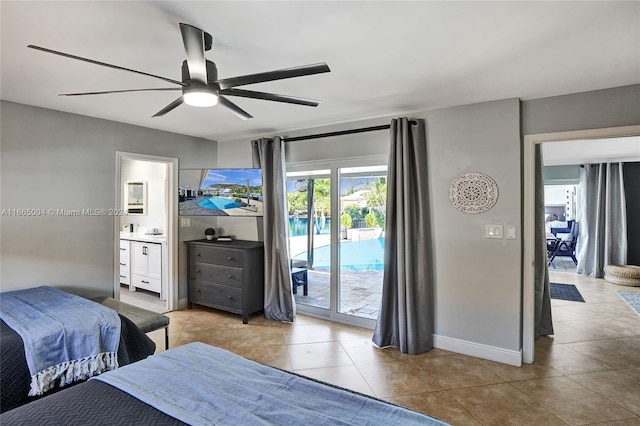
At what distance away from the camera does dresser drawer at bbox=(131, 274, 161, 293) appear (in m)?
5.02

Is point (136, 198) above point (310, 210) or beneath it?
above

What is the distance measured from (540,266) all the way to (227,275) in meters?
3.57

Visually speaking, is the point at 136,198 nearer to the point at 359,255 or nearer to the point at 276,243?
the point at 276,243

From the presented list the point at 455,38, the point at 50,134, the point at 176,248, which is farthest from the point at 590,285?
the point at 50,134

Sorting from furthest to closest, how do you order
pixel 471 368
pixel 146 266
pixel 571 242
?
pixel 571 242 < pixel 146 266 < pixel 471 368

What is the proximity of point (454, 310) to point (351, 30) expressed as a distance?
8.65ft

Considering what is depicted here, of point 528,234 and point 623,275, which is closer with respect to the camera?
point 528,234

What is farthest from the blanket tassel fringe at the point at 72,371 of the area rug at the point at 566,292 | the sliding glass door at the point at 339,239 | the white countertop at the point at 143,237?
the area rug at the point at 566,292

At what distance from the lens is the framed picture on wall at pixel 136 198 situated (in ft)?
18.6

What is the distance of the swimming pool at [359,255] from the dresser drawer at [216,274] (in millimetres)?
1066

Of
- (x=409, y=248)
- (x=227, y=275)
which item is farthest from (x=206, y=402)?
(x=227, y=275)

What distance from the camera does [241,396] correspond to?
123 cm

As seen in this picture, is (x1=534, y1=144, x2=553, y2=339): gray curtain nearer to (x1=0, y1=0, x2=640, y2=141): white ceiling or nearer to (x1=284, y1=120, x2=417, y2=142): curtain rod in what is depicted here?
(x1=0, y1=0, x2=640, y2=141): white ceiling

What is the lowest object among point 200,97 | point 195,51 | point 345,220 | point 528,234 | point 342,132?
point 528,234
